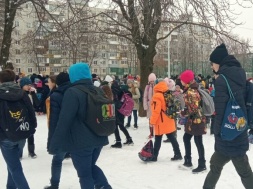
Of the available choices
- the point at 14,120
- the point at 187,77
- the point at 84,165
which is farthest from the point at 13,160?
the point at 187,77

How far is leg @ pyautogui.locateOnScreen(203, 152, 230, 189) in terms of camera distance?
4.25 m

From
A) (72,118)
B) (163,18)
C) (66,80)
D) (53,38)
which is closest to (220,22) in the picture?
(163,18)

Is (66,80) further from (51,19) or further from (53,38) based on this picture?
(51,19)

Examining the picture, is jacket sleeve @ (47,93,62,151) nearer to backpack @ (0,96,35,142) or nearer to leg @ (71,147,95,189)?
backpack @ (0,96,35,142)

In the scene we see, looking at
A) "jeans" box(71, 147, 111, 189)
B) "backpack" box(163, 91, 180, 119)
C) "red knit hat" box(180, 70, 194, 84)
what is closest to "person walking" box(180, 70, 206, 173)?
"red knit hat" box(180, 70, 194, 84)

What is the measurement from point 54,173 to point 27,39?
1262 centimetres

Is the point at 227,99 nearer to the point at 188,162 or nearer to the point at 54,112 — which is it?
the point at 54,112

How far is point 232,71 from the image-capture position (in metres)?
4.09

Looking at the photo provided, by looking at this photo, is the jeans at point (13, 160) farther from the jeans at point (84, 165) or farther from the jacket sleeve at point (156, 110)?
→ the jacket sleeve at point (156, 110)

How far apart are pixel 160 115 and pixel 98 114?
299 centimetres

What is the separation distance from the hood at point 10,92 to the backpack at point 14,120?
0.22 feet

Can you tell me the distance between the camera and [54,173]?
5.11 m

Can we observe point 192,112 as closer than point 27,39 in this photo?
Yes

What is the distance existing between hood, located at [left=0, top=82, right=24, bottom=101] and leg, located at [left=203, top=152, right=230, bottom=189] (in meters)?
2.75
